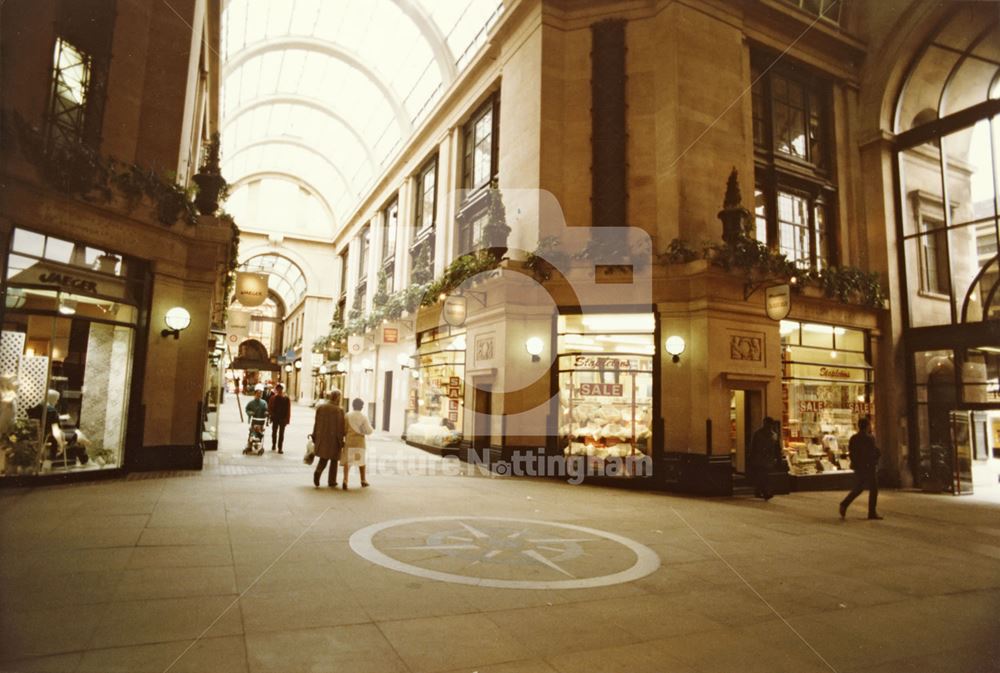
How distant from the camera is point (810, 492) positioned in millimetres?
14000

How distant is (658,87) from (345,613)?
45.7ft

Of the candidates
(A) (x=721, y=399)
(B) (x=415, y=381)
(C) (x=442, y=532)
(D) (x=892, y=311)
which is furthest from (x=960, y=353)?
(B) (x=415, y=381)

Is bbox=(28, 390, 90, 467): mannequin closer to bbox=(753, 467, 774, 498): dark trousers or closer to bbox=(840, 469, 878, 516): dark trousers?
bbox=(753, 467, 774, 498): dark trousers

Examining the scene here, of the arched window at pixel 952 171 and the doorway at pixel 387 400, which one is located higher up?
the arched window at pixel 952 171

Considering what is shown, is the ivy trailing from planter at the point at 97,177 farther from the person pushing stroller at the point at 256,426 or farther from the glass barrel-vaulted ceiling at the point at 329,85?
the glass barrel-vaulted ceiling at the point at 329,85

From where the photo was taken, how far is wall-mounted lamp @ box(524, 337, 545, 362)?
13883 mm

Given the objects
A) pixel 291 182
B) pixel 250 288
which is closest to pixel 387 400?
pixel 250 288

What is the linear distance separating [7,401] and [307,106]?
28802 mm

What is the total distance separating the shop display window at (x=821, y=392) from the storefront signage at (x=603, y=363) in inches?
170

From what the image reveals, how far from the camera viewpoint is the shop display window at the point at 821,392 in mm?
14633

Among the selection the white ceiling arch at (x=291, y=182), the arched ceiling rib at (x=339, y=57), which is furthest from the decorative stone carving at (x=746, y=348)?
the white ceiling arch at (x=291, y=182)

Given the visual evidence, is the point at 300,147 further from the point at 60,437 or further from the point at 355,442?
the point at 355,442

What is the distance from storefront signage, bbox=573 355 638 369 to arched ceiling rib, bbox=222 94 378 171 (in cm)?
2297

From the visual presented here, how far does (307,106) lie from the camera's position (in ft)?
110
